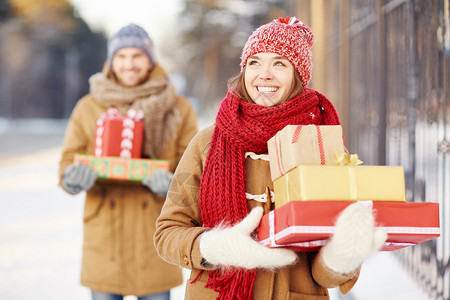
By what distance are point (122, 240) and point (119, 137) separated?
2.06ft

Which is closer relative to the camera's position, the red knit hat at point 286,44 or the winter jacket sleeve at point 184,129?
the red knit hat at point 286,44

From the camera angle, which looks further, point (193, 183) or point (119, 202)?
point (119, 202)

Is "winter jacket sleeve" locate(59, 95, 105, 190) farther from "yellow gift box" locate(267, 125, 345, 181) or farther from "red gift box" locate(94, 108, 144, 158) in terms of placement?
"yellow gift box" locate(267, 125, 345, 181)

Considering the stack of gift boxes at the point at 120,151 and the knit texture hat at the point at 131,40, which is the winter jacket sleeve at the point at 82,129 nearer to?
the stack of gift boxes at the point at 120,151

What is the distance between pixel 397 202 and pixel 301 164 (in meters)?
0.30

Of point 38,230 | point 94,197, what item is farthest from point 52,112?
point 94,197

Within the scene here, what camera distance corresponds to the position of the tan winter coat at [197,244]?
1.93 m

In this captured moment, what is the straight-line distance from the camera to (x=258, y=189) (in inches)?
81.0

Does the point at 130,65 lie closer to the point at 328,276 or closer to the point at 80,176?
the point at 80,176

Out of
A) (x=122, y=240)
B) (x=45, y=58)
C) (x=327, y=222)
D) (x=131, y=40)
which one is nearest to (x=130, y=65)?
(x=131, y=40)

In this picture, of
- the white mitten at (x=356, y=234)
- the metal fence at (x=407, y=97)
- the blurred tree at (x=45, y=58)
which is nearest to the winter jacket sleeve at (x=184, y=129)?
the metal fence at (x=407, y=97)

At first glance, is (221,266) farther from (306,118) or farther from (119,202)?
(119,202)

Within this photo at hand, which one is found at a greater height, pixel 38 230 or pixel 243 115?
pixel 243 115

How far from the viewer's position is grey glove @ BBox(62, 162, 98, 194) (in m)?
3.12
